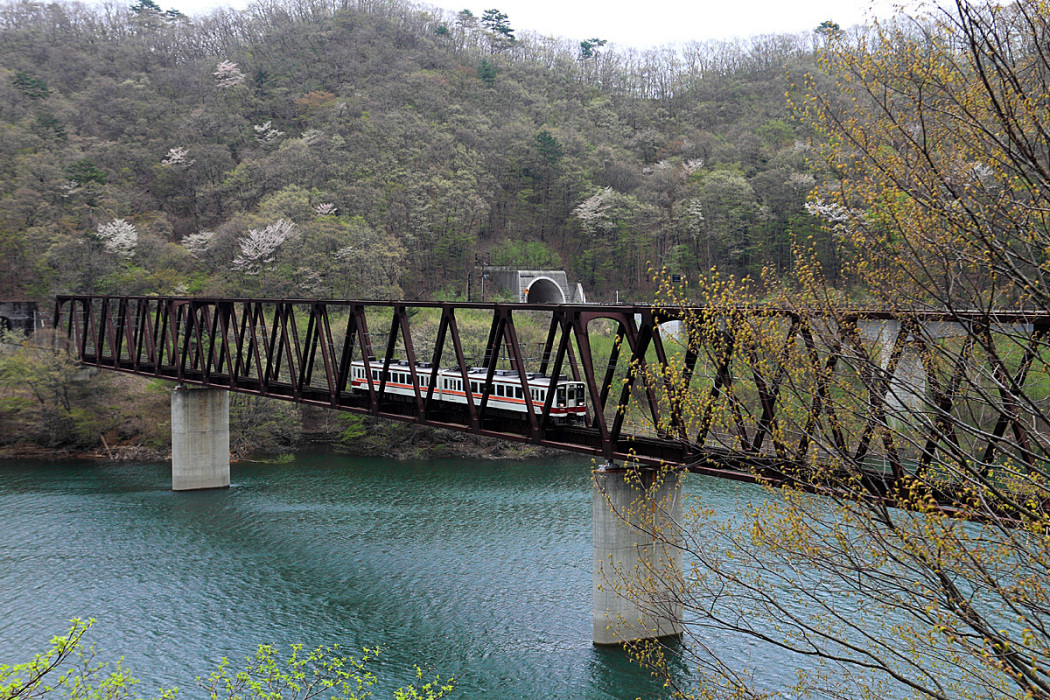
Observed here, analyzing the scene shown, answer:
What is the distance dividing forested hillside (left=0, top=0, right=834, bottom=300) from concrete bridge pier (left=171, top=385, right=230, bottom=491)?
76.0 feet

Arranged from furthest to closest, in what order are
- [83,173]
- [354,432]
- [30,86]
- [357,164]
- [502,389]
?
[30,86]
[357,164]
[83,173]
[354,432]
[502,389]

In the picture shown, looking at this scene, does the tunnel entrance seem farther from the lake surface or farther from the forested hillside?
the lake surface

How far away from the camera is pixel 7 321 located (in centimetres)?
5747

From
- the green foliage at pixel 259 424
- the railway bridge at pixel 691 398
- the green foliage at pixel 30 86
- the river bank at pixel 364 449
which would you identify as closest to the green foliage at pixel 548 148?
the railway bridge at pixel 691 398

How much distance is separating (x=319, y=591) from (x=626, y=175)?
65728 mm

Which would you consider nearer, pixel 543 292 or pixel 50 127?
pixel 543 292

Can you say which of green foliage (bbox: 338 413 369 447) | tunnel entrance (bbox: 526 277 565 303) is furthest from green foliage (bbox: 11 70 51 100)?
green foliage (bbox: 338 413 369 447)

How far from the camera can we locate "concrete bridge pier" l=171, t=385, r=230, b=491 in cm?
3991

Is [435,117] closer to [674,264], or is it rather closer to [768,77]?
[674,264]

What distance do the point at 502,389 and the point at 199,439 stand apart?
21.0 m

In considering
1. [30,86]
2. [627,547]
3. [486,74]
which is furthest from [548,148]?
[627,547]

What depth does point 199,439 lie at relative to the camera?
4031cm

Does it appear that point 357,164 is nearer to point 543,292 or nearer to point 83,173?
point 543,292

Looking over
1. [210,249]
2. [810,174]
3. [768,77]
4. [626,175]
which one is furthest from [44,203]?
[768,77]
